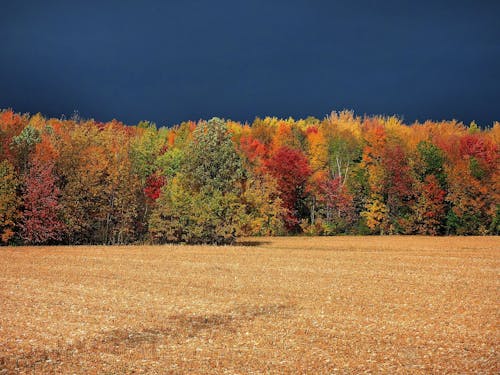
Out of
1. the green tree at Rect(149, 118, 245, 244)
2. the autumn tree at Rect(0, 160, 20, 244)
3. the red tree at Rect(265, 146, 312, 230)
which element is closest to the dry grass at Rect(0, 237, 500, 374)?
the green tree at Rect(149, 118, 245, 244)

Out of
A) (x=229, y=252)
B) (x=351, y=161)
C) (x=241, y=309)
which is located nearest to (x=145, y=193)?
(x=229, y=252)

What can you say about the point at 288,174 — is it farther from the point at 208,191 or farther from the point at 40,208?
the point at 40,208

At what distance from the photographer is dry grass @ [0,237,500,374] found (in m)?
14.2

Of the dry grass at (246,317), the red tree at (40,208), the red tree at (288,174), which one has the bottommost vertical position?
the dry grass at (246,317)

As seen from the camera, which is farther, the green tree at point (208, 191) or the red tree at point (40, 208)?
the green tree at point (208, 191)

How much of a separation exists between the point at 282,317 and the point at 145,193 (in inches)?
1953

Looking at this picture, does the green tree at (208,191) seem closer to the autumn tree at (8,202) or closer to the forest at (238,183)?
the forest at (238,183)

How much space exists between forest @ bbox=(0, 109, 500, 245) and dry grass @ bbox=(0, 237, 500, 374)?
17.8 metres

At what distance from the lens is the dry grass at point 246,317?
14203 millimetres

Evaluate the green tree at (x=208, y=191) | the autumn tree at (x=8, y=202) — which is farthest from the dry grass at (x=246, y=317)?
the autumn tree at (x=8, y=202)

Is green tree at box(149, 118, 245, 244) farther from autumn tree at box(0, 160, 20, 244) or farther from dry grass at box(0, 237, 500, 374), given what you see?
dry grass at box(0, 237, 500, 374)

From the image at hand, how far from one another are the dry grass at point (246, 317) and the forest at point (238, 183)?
1775cm

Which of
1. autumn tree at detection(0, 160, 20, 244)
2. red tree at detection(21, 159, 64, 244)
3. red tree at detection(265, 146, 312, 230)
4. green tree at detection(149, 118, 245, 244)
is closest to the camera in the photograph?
autumn tree at detection(0, 160, 20, 244)

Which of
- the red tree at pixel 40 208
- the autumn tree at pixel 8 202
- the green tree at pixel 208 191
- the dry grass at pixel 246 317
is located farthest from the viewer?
the green tree at pixel 208 191
